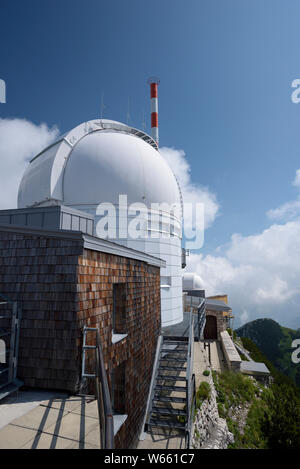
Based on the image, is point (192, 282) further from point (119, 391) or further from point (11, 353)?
point (11, 353)

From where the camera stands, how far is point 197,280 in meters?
35.2

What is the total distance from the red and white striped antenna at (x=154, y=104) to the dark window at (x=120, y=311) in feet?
61.5

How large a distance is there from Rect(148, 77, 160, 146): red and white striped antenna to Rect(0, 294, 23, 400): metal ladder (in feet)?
67.9

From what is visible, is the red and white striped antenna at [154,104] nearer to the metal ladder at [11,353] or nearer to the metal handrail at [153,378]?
the metal handrail at [153,378]

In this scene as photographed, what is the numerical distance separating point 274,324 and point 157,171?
72859 mm

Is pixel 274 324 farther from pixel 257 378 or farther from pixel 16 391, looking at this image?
pixel 16 391

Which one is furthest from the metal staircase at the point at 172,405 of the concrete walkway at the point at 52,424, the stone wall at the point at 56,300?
the concrete walkway at the point at 52,424

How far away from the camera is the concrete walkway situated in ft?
10.1

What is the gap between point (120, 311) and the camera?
6.67 metres

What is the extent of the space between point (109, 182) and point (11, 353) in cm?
887

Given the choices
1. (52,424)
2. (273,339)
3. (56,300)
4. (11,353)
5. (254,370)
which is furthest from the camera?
(273,339)

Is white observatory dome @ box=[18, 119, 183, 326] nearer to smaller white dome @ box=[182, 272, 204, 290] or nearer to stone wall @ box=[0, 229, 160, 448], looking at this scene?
stone wall @ box=[0, 229, 160, 448]

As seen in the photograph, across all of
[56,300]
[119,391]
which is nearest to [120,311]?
[119,391]

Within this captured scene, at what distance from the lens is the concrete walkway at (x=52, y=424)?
10.1ft
